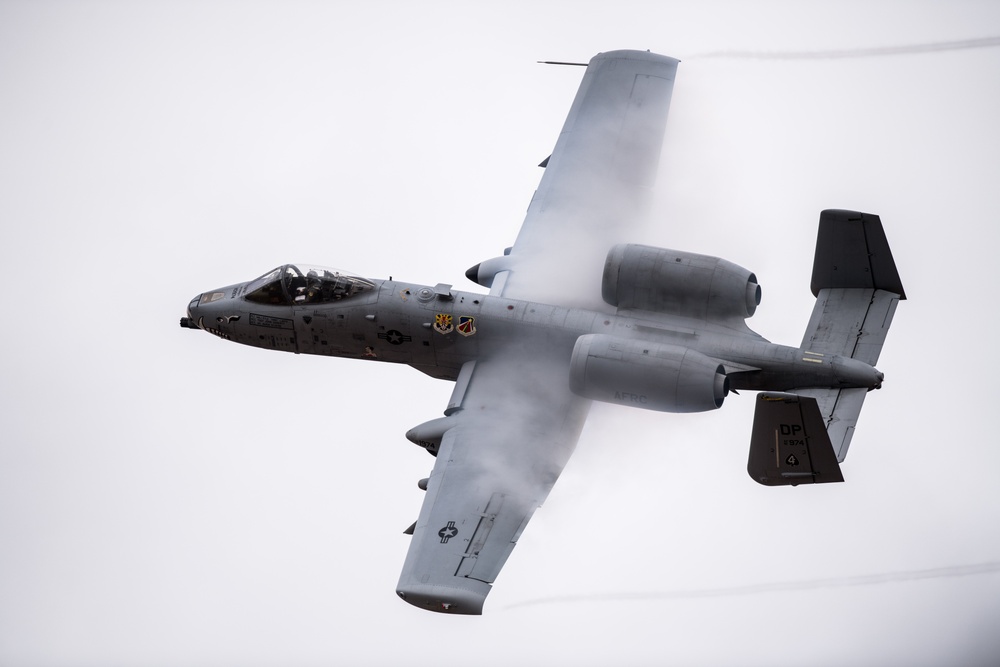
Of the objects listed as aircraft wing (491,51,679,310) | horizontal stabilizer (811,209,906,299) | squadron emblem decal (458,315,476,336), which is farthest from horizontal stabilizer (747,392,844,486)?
squadron emblem decal (458,315,476,336)

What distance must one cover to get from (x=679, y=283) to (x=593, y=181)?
4568mm

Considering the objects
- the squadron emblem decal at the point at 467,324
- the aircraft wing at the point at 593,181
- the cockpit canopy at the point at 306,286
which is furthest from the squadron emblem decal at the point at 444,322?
the aircraft wing at the point at 593,181

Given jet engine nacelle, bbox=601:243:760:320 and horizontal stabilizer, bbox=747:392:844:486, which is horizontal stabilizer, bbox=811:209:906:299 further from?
horizontal stabilizer, bbox=747:392:844:486

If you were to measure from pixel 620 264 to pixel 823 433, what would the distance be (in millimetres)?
4925

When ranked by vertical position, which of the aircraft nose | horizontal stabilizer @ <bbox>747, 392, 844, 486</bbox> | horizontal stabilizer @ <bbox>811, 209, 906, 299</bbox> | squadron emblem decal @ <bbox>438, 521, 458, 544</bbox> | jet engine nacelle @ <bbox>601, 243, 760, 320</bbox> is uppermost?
horizontal stabilizer @ <bbox>811, 209, 906, 299</bbox>

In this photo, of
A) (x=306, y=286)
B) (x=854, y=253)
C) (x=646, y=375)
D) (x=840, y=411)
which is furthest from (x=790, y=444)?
(x=306, y=286)

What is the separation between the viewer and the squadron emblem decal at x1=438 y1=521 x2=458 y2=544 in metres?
25.3

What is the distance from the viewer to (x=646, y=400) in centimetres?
2633

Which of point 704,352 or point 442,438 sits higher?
point 704,352

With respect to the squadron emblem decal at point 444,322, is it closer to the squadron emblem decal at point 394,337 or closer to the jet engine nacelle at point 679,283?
the squadron emblem decal at point 394,337

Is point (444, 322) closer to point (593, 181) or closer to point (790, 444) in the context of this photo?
point (593, 181)

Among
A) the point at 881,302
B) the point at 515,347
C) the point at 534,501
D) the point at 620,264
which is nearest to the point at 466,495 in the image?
the point at 534,501

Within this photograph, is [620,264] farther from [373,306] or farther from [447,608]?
[447,608]

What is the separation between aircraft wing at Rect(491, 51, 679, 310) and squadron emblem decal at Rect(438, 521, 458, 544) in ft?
17.3
